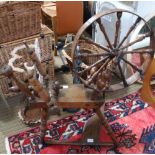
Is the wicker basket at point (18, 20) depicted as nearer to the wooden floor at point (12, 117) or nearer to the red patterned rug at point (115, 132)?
the wooden floor at point (12, 117)

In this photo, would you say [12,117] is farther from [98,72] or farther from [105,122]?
[98,72]

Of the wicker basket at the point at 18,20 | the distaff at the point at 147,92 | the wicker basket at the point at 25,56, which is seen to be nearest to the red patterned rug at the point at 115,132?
the distaff at the point at 147,92

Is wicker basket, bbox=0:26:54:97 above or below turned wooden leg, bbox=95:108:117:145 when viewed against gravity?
above

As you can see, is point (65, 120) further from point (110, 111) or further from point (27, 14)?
point (27, 14)

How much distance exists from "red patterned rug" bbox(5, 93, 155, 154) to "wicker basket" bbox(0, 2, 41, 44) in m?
0.80

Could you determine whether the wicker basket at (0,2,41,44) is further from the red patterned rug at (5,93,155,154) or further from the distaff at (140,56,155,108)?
the distaff at (140,56,155,108)

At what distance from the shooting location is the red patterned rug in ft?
6.22

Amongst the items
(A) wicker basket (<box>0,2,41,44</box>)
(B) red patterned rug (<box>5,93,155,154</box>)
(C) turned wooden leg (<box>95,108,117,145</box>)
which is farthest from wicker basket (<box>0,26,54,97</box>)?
(C) turned wooden leg (<box>95,108,117,145</box>)

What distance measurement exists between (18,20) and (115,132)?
1.18m

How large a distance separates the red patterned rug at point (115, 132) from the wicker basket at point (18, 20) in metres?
0.80

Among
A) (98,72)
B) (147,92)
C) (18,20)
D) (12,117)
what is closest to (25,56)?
(18,20)

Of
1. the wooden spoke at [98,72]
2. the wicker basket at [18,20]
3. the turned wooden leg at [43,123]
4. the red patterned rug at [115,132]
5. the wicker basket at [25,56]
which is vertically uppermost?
the wicker basket at [18,20]

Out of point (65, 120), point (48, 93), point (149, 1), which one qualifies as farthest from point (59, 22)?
point (48, 93)

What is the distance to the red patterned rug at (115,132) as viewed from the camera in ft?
6.22
